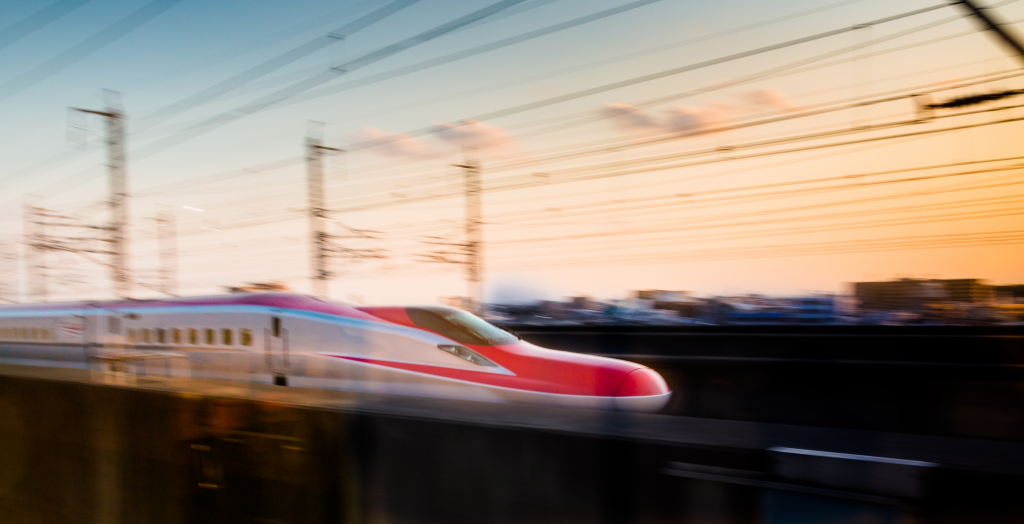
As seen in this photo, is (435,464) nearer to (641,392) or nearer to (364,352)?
(641,392)

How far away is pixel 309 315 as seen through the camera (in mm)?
11125

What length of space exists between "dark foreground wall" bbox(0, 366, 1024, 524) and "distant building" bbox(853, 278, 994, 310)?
13958mm

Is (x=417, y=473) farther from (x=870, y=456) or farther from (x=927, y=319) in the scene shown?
(x=927, y=319)

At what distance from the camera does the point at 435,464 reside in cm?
415

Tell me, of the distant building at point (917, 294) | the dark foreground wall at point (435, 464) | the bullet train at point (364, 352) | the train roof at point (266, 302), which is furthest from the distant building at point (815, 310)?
the dark foreground wall at point (435, 464)

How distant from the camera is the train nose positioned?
7.80m

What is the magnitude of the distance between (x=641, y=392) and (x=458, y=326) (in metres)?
2.64

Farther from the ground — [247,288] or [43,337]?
[247,288]

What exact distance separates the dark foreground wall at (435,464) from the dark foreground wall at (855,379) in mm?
6096

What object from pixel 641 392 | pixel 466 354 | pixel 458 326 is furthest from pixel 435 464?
pixel 458 326

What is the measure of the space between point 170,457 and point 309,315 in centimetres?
556

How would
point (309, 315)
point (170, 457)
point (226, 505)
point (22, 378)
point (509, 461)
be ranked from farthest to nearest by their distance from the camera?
1. point (309, 315)
2. point (22, 378)
3. point (170, 457)
4. point (226, 505)
5. point (509, 461)

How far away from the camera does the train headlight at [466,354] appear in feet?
28.6

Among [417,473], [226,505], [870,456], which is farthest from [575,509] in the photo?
[226,505]
